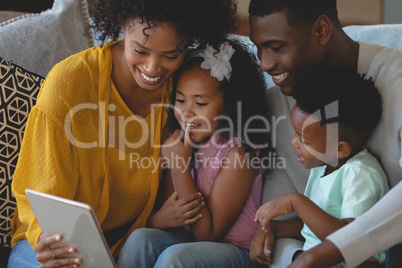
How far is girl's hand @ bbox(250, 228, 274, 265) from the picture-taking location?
1267mm

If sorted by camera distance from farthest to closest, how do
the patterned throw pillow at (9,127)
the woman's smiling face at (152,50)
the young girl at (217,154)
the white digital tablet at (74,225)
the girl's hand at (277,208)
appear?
the patterned throw pillow at (9,127)
the young girl at (217,154)
the woman's smiling face at (152,50)
the girl's hand at (277,208)
the white digital tablet at (74,225)

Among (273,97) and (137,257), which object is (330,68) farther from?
(137,257)

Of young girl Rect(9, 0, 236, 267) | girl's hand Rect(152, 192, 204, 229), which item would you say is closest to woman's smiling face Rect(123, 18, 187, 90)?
young girl Rect(9, 0, 236, 267)

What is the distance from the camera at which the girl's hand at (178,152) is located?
137 centimetres

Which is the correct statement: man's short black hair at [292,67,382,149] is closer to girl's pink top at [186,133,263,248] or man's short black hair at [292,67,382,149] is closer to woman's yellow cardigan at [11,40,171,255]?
girl's pink top at [186,133,263,248]

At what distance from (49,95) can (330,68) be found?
2.43 feet

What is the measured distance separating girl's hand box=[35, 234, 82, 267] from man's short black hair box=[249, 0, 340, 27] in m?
0.75

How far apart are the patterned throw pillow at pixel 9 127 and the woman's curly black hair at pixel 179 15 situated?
298 millimetres

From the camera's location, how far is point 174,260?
118 centimetres

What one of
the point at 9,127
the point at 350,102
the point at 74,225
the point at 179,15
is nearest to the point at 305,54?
the point at 350,102

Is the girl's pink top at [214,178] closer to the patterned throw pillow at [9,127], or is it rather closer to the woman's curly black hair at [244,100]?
the woman's curly black hair at [244,100]

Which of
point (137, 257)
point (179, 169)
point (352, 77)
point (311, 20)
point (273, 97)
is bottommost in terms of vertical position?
point (137, 257)

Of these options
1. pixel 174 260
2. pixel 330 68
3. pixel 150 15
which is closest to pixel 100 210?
pixel 174 260

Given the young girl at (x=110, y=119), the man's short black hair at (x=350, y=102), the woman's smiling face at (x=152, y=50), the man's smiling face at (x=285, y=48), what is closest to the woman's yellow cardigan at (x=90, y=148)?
the young girl at (x=110, y=119)
